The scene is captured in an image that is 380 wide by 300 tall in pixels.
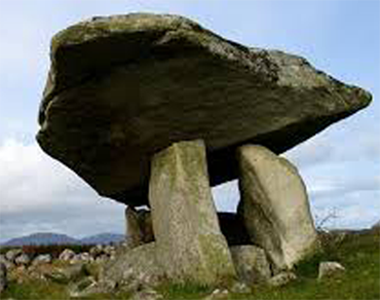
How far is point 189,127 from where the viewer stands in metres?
20.1

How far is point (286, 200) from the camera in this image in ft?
67.6

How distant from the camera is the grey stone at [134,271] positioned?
20.2 meters

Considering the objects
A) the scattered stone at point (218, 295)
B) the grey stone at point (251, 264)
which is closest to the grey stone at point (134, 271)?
the grey stone at point (251, 264)

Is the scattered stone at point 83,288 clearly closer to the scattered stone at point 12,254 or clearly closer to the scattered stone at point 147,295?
the scattered stone at point 147,295

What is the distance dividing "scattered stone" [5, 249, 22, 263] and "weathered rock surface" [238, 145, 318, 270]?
19.1m

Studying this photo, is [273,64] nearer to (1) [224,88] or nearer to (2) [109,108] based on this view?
(1) [224,88]

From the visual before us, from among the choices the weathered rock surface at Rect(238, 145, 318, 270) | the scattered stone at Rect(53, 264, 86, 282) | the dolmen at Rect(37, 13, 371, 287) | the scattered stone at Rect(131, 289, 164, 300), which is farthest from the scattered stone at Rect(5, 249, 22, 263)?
the scattered stone at Rect(131, 289, 164, 300)

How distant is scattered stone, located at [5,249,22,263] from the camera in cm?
3803

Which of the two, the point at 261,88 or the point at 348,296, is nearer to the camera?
the point at 348,296

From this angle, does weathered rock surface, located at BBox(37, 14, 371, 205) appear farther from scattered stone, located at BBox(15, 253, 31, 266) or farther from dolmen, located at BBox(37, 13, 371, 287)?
scattered stone, located at BBox(15, 253, 31, 266)

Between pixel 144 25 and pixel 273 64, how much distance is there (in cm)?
463

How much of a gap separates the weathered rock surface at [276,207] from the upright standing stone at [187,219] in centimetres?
176

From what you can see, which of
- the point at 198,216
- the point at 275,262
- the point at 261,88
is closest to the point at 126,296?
the point at 198,216

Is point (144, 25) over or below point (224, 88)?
over
